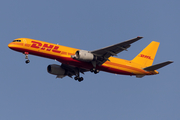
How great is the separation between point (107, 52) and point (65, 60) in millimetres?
6896

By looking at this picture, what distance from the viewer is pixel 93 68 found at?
51469mm

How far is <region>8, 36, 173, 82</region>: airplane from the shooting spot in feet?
159

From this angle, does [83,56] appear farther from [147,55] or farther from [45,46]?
[147,55]

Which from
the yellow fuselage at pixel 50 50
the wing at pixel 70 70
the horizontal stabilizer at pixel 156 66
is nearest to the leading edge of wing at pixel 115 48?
the yellow fuselage at pixel 50 50

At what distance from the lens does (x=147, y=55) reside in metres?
58.6

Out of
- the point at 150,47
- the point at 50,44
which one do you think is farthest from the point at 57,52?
the point at 150,47

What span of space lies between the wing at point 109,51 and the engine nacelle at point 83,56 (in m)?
1.02

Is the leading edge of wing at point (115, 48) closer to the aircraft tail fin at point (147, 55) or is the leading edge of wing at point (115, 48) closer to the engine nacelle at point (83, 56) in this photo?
the engine nacelle at point (83, 56)

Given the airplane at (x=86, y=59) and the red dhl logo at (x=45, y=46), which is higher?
the red dhl logo at (x=45, y=46)

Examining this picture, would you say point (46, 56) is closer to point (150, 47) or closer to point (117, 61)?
point (117, 61)

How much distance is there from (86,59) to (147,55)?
14937 millimetres

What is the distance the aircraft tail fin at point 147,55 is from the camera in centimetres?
5716

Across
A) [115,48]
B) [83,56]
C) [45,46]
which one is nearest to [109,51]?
[115,48]

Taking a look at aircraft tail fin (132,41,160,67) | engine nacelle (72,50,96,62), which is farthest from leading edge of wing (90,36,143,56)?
aircraft tail fin (132,41,160,67)
